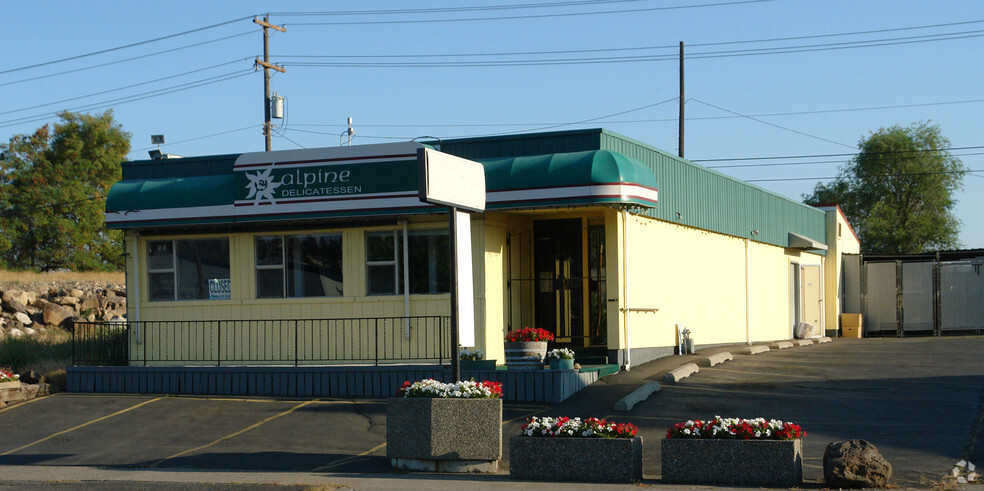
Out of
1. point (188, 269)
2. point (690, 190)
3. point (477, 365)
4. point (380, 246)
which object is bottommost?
point (477, 365)

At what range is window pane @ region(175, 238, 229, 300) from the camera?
19859mm

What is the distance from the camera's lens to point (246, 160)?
743 inches

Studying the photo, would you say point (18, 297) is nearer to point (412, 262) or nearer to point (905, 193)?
point (412, 262)

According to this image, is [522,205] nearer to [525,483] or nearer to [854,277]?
[525,483]

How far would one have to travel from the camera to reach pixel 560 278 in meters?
19.4

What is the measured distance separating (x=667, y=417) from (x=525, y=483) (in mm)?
4085

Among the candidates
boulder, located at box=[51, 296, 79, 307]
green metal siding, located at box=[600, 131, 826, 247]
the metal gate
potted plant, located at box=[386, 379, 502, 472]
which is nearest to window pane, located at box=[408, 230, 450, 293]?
green metal siding, located at box=[600, 131, 826, 247]

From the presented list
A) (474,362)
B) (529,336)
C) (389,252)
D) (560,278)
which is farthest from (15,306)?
(529,336)

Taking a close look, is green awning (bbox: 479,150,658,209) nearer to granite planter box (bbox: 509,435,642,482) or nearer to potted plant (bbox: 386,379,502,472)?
potted plant (bbox: 386,379,502,472)

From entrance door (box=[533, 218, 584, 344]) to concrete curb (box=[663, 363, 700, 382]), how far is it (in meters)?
2.37

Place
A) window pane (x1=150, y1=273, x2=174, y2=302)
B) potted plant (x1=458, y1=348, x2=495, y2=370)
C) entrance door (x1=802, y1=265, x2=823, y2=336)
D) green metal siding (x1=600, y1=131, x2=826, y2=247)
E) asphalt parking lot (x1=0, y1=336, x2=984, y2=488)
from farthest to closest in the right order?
entrance door (x1=802, y1=265, x2=823, y2=336) < window pane (x1=150, y1=273, x2=174, y2=302) < green metal siding (x1=600, y1=131, x2=826, y2=247) < potted plant (x1=458, y1=348, x2=495, y2=370) < asphalt parking lot (x1=0, y1=336, x2=984, y2=488)

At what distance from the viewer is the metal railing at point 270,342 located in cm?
1823

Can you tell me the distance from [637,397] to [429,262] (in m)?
5.20

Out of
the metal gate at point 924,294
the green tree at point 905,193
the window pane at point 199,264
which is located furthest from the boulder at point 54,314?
the green tree at point 905,193
